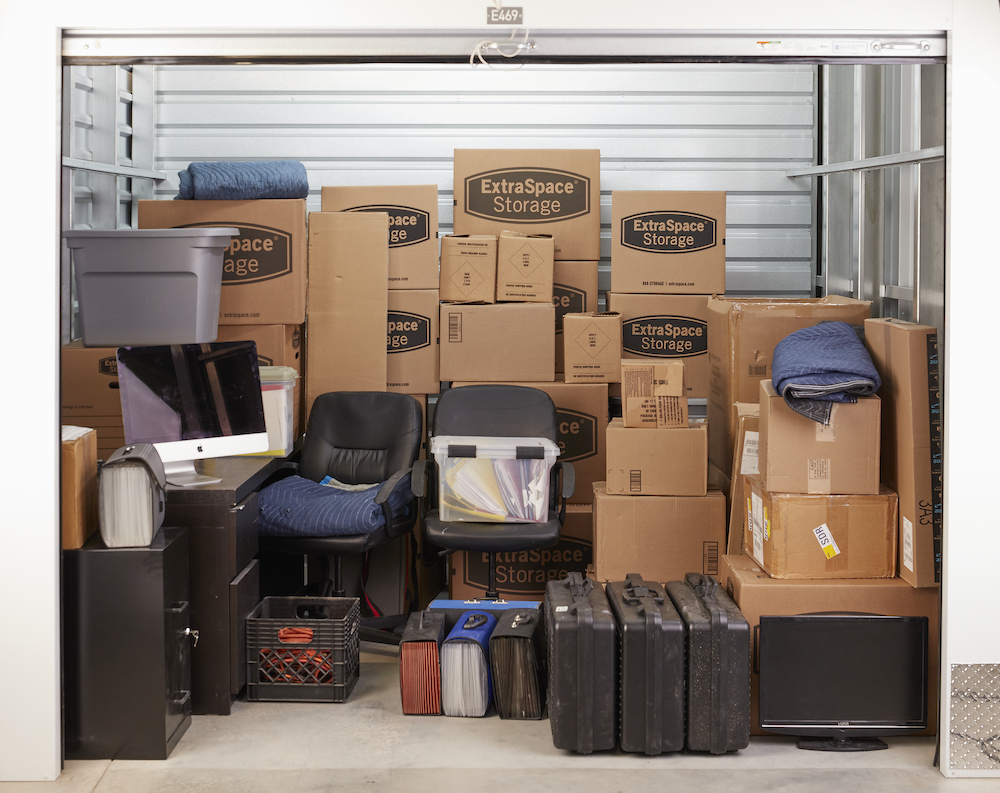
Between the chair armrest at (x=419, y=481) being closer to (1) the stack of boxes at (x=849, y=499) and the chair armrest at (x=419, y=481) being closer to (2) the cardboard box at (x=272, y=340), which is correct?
(2) the cardboard box at (x=272, y=340)

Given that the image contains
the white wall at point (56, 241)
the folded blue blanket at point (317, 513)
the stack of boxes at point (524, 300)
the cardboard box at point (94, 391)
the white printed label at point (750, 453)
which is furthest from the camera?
the stack of boxes at point (524, 300)

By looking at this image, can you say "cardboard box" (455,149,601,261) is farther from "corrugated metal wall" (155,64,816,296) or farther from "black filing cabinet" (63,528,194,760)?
"black filing cabinet" (63,528,194,760)

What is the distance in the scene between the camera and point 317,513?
3492 millimetres

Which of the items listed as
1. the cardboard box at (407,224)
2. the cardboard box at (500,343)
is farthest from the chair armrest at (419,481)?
the cardboard box at (407,224)

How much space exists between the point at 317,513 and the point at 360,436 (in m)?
0.56

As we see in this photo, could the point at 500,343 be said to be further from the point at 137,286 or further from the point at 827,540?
→ the point at 827,540

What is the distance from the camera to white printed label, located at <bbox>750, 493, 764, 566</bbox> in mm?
3020

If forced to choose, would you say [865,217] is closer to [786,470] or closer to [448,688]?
[786,470]

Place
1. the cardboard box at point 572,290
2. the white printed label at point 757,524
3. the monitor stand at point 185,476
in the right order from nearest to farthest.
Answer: the white printed label at point 757,524 < the monitor stand at point 185,476 < the cardboard box at point 572,290

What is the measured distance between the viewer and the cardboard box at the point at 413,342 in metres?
4.26

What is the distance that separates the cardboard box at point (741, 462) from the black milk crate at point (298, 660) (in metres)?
1.38

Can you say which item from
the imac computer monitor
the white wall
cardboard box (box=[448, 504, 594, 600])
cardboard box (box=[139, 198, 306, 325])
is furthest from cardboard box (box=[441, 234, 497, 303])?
the white wall

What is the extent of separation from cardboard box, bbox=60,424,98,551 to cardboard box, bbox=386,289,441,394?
164 centimetres

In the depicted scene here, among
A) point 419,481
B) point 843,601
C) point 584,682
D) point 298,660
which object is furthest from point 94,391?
point 843,601
